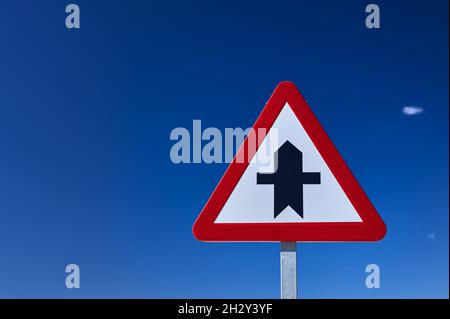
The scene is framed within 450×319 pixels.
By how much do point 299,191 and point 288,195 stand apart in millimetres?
44

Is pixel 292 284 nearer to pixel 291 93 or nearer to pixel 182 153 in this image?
pixel 291 93

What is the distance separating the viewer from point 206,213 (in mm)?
1735

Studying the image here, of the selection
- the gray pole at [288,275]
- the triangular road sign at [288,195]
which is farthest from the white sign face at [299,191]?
the gray pole at [288,275]

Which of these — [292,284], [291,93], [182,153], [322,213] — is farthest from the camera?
[182,153]

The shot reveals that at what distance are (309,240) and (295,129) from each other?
0.42m

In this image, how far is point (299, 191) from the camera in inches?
65.8

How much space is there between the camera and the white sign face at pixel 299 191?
5.50 ft

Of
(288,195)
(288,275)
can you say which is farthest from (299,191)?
(288,275)

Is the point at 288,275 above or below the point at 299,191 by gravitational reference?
below

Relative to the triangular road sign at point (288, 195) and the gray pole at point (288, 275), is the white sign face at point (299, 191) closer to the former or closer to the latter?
the triangular road sign at point (288, 195)

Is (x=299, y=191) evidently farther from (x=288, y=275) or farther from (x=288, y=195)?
(x=288, y=275)
